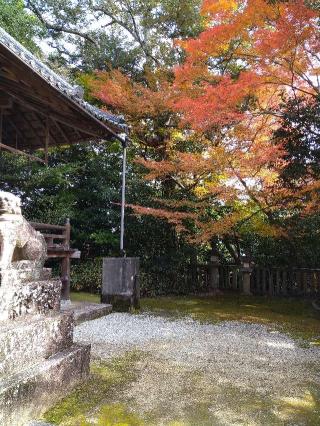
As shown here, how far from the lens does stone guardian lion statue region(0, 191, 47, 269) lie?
287 centimetres

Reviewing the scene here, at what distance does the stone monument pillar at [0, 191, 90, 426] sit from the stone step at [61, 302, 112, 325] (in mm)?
2882

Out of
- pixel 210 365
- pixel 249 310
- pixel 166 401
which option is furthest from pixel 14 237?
pixel 249 310

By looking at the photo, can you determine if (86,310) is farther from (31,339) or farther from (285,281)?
(285,281)

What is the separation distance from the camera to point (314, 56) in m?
7.29

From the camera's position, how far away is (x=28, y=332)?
286 cm

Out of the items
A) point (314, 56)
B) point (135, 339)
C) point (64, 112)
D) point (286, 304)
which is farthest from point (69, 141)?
point (286, 304)

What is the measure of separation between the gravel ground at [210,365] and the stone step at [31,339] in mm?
717

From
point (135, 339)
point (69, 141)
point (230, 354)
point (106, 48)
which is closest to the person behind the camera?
point (230, 354)

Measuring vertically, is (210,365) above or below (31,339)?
below

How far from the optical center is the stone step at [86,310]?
20.7 feet

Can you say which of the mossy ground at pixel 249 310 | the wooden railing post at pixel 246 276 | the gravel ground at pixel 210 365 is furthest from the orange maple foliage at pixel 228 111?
the gravel ground at pixel 210 365

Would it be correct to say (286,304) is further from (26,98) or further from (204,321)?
(26,98)

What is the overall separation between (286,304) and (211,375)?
6189 mm

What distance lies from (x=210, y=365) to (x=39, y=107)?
5015 millimetres
